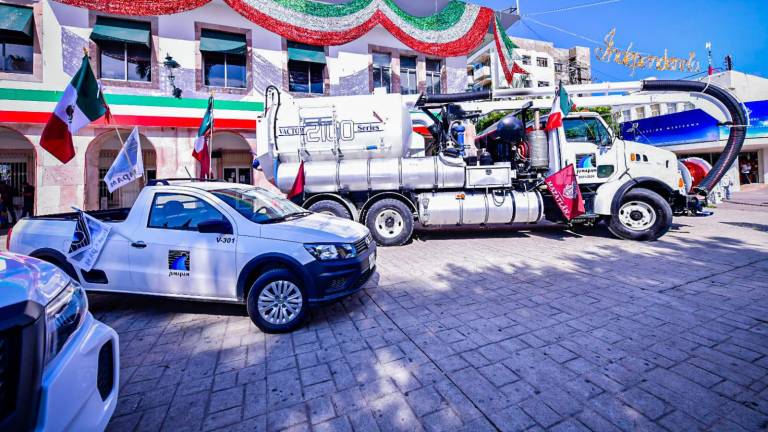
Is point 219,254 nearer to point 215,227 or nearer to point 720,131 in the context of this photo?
point 215,227

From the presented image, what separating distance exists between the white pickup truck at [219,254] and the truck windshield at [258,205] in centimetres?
2

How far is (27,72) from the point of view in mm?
10664

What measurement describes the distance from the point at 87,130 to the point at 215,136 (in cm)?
403

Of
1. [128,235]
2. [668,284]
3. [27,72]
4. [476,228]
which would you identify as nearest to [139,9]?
[27,72]

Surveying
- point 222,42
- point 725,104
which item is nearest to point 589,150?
point 725,104

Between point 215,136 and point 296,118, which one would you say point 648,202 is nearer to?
point 296,118

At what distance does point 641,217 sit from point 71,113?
1188cm

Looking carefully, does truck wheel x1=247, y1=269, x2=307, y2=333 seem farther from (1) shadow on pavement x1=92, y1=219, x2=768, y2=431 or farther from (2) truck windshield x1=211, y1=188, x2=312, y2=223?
(2) truck windshield x1=211, y1=188, x2=312, y2=223

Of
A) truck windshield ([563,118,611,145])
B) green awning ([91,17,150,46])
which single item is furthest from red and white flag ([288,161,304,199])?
green awning ([91,17,150,46])

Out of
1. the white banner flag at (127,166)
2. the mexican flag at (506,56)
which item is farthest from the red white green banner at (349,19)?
the white banner flag at (127,166)

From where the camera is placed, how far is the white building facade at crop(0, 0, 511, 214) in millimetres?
10539

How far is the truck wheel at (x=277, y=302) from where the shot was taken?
338 cm

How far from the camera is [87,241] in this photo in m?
3.71

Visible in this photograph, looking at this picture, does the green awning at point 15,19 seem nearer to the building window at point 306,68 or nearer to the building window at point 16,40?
the building window at point 16,40
